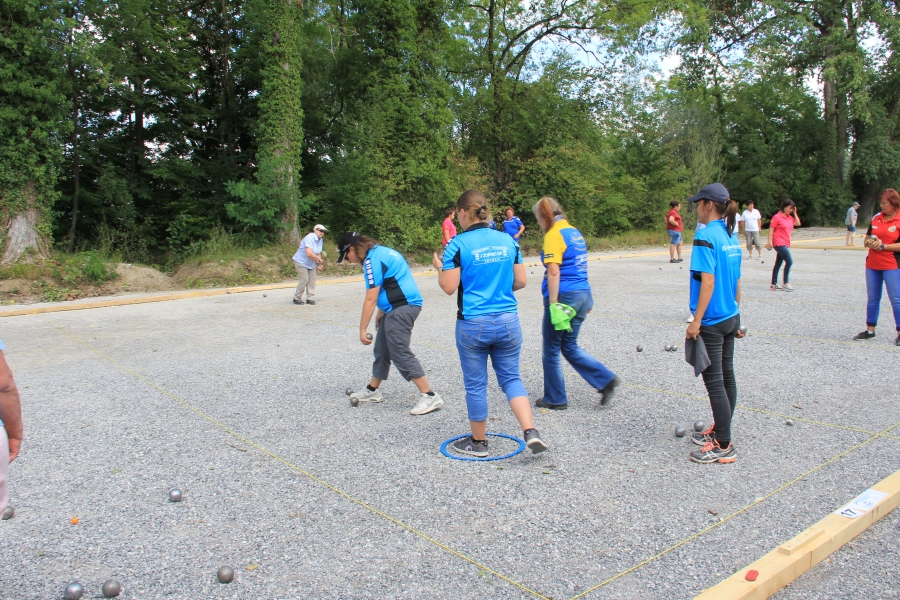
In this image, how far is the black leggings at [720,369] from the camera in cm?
445

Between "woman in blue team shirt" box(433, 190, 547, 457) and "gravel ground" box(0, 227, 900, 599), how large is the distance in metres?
0.53

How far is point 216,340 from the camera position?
955 cm

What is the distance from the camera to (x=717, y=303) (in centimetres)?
442

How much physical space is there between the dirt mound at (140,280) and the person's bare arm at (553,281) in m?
13.5

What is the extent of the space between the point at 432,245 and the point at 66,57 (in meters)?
12.1

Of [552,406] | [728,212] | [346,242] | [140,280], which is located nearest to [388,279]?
[346,242]

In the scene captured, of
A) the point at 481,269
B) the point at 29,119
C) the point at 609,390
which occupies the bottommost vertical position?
the point at 609,390

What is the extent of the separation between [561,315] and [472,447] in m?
1.36

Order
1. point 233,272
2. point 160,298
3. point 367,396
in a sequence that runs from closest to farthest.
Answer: point 367,396, point 160,298, point 233,272

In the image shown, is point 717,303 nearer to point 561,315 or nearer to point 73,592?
point 561,315

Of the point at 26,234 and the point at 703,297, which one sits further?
the point at 26,234

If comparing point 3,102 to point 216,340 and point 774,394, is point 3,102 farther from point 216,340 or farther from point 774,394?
point 774,394

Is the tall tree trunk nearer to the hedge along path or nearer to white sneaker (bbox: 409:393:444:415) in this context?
the hedge along path

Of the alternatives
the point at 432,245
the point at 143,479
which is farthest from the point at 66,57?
the point at 143,479
